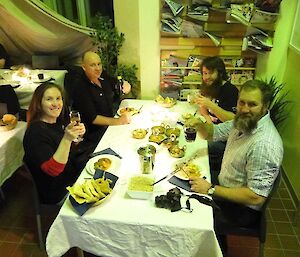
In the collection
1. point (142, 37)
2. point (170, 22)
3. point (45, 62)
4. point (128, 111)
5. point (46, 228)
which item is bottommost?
point (46, 228)

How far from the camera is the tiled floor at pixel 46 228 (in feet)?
7.11

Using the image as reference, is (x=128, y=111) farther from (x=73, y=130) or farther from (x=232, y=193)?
(x=232, y=193)

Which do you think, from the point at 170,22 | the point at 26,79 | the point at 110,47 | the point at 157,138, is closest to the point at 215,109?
the point at 157,138

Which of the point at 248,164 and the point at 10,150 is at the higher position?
the point at 248,164

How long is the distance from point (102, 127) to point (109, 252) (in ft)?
4.38

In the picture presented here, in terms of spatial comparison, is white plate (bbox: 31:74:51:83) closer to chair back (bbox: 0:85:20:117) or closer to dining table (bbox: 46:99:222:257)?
chair back (bbox: 0:85:20:117)

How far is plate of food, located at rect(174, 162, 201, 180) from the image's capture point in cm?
169

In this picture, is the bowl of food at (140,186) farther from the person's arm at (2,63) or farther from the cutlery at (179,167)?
the person's arm at (2,63)

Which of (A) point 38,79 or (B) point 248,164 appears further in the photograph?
(A) point 38,79

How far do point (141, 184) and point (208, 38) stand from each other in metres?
1.98

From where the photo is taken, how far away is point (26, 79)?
134 inches

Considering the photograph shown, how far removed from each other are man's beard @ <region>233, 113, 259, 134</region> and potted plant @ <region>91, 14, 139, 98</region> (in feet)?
6.00

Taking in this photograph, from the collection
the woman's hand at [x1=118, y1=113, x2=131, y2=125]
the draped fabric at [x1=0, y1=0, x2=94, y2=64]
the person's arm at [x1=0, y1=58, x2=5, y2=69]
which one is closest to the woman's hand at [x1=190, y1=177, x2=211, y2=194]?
the woman's hand at [x1=118, y1=113, x2=131, y2=125]

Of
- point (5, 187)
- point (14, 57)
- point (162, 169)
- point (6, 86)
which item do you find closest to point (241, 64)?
point (162, 169)
